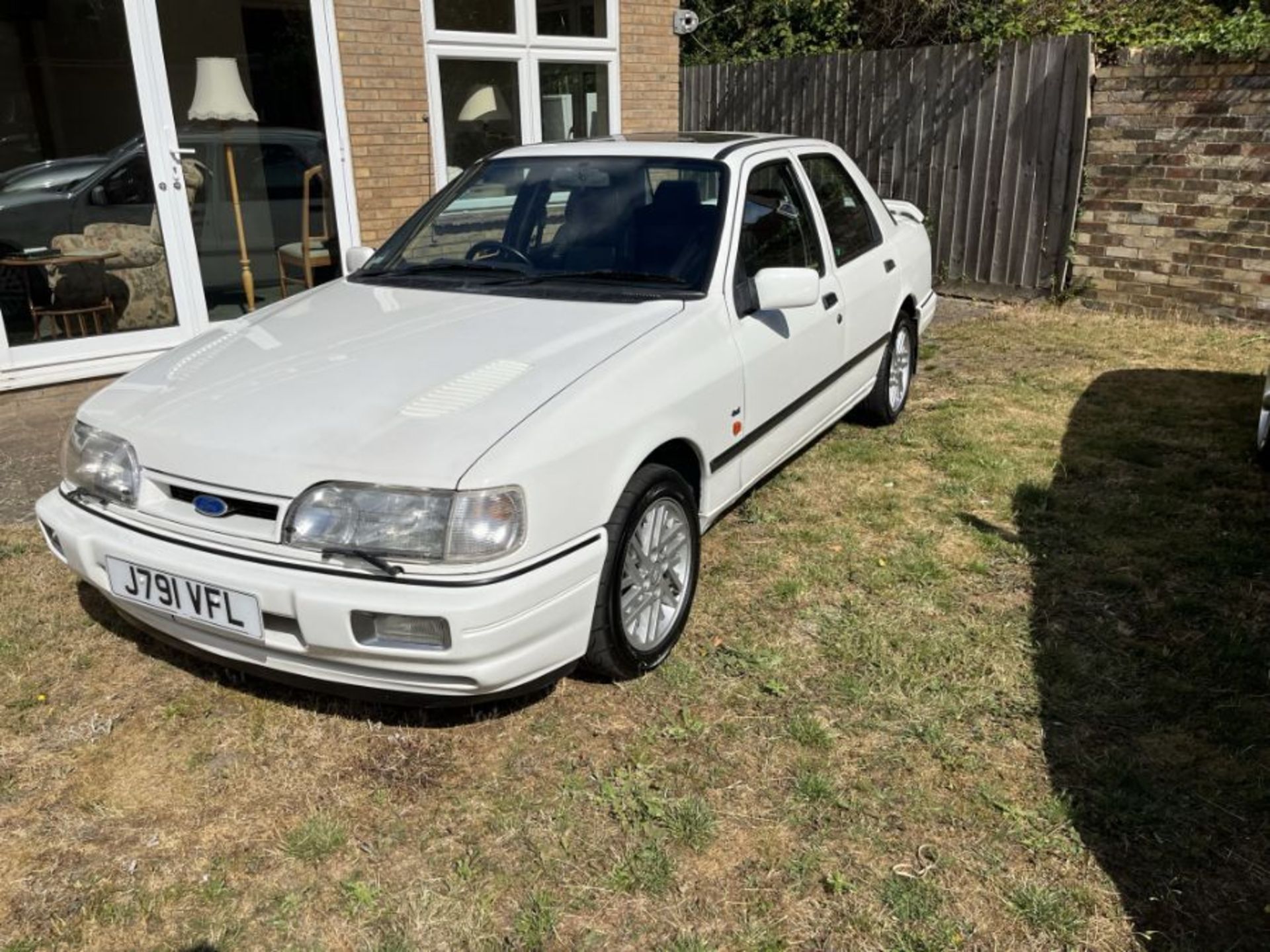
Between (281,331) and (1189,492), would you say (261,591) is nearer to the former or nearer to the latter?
(281,331)

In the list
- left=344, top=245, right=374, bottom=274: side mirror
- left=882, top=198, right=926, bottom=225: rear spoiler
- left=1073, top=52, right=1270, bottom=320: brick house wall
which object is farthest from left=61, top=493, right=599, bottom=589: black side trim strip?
left=1073, top=52, right=1270, bottom=320: brick house wall

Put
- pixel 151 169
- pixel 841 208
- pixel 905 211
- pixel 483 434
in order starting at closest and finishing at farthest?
pixel 483 434, pixel 841 208, pixel 905 211, pixel 151 169

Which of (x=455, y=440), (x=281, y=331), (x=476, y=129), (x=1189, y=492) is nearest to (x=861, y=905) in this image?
(x=455, y=440)

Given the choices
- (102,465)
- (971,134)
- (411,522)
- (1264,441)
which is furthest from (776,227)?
(971,134)

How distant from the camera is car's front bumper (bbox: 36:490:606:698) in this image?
250cm

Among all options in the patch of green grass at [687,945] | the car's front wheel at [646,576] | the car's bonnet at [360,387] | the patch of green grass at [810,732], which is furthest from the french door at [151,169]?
the patch of green grass at [687,945]

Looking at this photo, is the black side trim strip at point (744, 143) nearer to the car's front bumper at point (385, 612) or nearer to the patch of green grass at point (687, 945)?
the car's front bumper at point (385, 612)

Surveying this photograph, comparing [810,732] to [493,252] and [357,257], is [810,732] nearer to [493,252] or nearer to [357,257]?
[493,252]

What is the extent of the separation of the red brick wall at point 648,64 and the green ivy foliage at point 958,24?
5.44 ft

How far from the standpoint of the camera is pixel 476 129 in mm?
8344

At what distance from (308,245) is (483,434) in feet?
18.7

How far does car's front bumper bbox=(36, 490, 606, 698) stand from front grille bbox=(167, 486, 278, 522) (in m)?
0.12

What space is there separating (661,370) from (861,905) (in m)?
1.66

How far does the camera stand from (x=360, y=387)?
9.57ft
